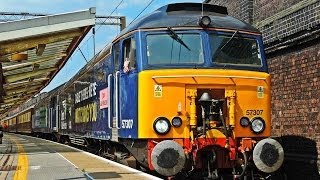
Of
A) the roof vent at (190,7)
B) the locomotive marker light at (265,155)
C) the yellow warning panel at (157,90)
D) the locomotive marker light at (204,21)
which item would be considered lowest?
the locomotive marker light at (265,155)

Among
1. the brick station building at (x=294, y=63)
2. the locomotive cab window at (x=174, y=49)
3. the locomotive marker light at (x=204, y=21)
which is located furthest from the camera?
the brick station building at (x=294, y=63)

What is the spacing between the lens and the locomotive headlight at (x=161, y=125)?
27.9 feet

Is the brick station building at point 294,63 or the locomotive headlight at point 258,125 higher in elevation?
the brick station building at point 294,63

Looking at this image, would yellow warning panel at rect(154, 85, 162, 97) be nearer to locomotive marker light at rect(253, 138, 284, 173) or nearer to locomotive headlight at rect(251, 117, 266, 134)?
locomotive headlight at rect(251, 117, 266, 134)

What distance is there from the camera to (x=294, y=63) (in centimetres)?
1163

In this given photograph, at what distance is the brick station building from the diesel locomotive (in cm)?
193

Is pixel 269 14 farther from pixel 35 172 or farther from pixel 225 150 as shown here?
pixel 35 172

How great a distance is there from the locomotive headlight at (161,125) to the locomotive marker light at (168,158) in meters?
0.37

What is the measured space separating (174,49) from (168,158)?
198 centimetres

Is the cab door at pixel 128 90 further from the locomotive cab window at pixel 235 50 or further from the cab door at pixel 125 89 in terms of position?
the locomotive cab window at pixel 235 50

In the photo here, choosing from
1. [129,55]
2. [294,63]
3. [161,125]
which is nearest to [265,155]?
[161,125]

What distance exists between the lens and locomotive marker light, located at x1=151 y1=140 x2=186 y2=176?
319 inches

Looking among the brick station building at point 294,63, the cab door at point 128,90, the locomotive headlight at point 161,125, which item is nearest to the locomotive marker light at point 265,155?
the locomotive headlight at point 161,125

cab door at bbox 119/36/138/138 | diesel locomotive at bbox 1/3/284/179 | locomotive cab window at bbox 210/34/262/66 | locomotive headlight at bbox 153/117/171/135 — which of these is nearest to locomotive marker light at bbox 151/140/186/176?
diesel locomotive at bbox 1/3/284/179
